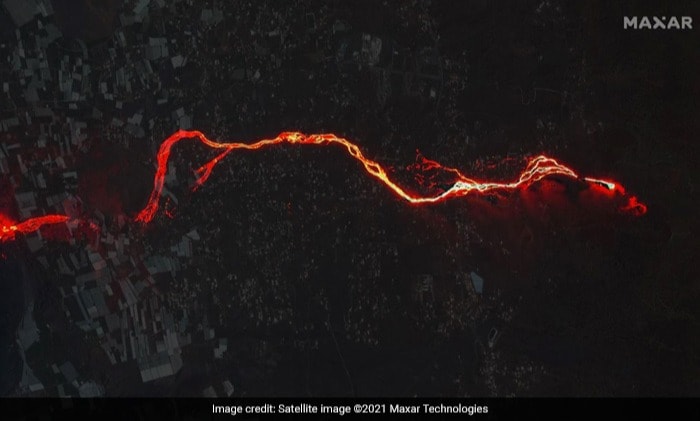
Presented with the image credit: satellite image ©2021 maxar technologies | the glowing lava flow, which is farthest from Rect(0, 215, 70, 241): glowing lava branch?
the glowing lava flow

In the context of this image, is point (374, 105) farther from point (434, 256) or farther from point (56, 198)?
point (56, 198)

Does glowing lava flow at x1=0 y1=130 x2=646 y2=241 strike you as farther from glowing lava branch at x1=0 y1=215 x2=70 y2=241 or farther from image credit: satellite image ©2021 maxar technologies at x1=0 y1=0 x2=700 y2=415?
glowing lava branch at x1=0 y1=215 x2=70 y2=241

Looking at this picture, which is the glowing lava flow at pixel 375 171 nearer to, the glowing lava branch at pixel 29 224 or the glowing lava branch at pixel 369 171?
the glowing lava branch at pixel 369 171

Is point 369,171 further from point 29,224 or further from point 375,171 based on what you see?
point 29,224

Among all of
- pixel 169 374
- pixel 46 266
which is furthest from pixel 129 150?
pixel 169 374

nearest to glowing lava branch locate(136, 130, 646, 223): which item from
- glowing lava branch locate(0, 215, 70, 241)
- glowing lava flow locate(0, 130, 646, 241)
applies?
glowing lava flow locate(0, 130, 646, 241)

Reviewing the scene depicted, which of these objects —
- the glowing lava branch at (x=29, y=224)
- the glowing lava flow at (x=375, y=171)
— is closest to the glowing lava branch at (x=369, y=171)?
the glowing lava flow at (x=375, y=171)
